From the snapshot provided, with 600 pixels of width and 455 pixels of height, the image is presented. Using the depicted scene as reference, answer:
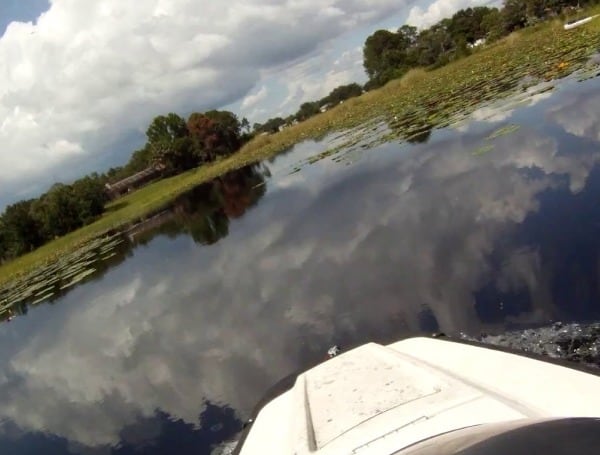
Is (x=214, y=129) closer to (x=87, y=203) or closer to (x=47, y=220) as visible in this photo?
(x=87, y=203)

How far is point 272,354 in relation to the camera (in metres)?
9.64

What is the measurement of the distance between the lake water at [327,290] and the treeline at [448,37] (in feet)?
153

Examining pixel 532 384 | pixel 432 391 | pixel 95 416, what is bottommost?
pixel 95 416

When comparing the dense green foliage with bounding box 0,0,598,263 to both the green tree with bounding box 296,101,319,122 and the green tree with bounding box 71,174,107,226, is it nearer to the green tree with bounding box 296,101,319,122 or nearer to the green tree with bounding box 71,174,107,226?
the green tree with bounding box 71,174,107,226

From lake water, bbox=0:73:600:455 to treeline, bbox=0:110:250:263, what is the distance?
2153 inches

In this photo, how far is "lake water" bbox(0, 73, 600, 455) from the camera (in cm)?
841

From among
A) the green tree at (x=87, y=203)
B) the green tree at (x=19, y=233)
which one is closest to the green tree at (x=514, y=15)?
the green tree at (x=87, y=203)

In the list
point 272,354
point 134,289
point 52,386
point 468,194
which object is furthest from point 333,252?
point 134,289

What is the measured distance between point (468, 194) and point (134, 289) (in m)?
12.2

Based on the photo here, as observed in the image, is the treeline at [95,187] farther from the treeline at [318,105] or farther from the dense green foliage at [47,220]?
the treeline at [318,105]

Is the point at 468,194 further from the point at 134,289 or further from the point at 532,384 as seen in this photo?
the point at 134,289

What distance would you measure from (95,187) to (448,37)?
5859 centimetres

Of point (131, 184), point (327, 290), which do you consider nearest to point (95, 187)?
point (131, 184)

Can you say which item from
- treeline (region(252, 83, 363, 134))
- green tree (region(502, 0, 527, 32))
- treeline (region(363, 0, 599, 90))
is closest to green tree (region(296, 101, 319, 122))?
treeline (region(252, 83, 363, 134))
